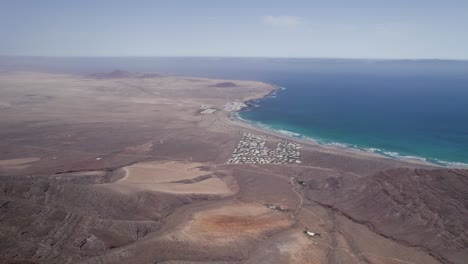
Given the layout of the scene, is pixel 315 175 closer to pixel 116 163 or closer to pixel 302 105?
pixel 116 163

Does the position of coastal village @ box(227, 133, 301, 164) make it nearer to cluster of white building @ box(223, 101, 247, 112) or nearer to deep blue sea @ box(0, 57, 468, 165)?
deep blue sea @ box(0, 57, 468, 165)

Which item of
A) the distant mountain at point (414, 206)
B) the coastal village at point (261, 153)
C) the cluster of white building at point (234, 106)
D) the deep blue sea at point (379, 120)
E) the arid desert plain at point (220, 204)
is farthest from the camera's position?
the cluster of white building at point (234, 106)

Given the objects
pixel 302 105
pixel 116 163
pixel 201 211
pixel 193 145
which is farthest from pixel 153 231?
pixel 302 105

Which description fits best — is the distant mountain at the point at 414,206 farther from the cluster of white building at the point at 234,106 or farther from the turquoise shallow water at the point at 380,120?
the cluster of white building at the point at 234,106

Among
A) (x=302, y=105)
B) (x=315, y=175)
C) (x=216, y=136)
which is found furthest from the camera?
(x=302, y=105)

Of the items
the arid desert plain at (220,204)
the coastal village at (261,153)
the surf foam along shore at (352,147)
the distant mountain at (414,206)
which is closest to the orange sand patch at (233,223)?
the arid desert plain at (220,204)

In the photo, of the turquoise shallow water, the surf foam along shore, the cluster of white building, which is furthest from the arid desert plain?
the cluster of white building
